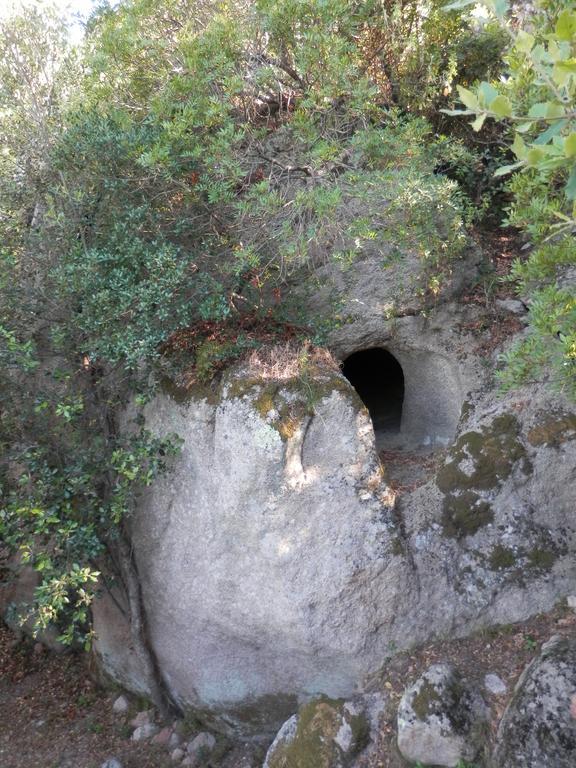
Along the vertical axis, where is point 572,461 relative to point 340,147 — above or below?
below

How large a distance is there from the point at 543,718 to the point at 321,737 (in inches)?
77.4

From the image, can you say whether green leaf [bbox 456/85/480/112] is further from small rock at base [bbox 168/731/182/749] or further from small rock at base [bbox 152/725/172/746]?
→ small rock at base [bbox 152/725/172/746]

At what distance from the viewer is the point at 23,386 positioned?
6.36 metres

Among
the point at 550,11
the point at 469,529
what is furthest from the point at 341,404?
the point at 550,11

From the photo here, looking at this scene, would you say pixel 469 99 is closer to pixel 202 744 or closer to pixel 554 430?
pixel 554 430

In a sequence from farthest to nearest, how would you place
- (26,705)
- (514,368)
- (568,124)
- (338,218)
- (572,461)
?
(26,705), (338,218), (572,461), (514,368), (568,124)

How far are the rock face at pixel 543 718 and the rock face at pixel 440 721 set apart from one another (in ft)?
0.92

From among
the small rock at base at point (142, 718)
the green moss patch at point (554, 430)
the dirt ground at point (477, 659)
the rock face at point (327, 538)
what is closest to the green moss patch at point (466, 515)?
the rock face at point (327, 538)

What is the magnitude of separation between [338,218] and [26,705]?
728 centimetres

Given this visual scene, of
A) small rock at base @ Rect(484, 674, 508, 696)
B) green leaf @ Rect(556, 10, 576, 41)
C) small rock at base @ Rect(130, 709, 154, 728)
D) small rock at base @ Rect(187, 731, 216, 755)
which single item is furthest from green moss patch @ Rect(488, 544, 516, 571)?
green leaf @ Rect(556, 10, 576, 41)

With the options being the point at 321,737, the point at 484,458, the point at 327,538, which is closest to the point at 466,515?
the point at 484,458

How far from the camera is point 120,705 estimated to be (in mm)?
7383

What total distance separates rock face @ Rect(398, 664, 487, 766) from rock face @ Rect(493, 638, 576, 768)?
0.92 ft

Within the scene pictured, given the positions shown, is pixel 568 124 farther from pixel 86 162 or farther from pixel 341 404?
pixel 86 162
